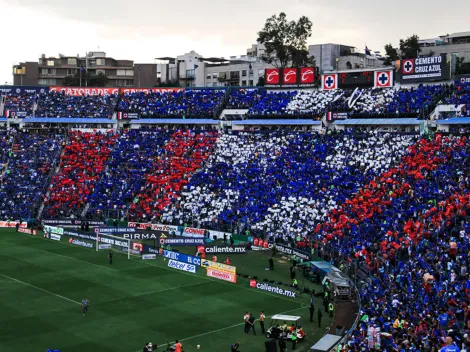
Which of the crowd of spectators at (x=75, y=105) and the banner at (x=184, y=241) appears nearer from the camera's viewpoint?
the banner at (x=184, y=241)

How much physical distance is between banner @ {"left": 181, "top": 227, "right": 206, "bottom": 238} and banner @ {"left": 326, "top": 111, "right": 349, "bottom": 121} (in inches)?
835

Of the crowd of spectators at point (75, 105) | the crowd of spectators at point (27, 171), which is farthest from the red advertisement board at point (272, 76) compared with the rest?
the crowd of spectators at point (27, 171)

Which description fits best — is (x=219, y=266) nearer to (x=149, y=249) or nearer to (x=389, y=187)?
(x=149, y=249)

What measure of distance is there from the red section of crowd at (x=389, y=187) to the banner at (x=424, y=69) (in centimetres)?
1345

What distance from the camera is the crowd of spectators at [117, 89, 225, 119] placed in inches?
3366

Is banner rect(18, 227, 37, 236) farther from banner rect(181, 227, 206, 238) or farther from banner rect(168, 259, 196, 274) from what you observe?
banner rect(168, 259, 196, 274)

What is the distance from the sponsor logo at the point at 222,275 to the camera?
4750 centimetres

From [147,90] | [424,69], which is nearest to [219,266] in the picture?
[424,69]

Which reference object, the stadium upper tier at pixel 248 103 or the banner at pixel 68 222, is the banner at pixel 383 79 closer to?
the stadium upper tier at pixel 248 103

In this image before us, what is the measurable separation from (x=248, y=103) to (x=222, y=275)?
39.6 m

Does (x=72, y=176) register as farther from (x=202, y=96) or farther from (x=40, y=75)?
(x=40, y=75)

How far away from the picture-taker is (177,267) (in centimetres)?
5203

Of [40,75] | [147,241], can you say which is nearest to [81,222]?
[147,241]

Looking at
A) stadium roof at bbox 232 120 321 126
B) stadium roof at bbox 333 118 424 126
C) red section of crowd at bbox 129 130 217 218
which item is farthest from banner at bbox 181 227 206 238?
stadium roof at bbox 333 118 424 126
